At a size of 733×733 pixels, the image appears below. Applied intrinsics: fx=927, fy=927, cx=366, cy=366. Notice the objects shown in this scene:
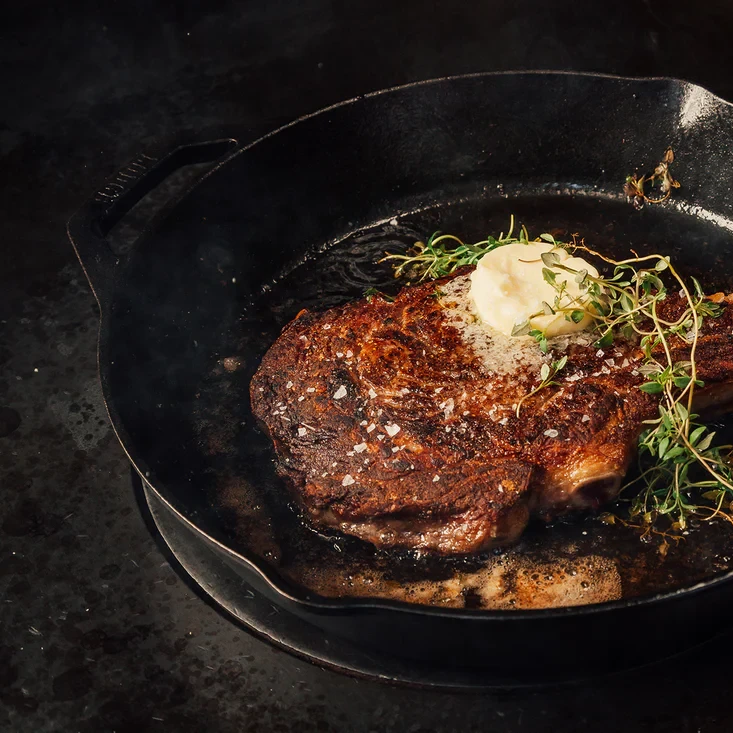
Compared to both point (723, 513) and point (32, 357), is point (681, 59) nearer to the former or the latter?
point (723, 513)

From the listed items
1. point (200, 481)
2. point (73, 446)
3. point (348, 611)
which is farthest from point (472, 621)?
point (73, 446)

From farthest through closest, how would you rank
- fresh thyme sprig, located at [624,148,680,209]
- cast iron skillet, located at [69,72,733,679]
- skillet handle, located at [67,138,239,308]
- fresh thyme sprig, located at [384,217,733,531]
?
fresh thyme sprig, located at [624,148,680,209] < skillet handle, located at [67,138,239,308] < cast iron skillet, located at [69,72,733,679] < fresh thyme sprig, located at [384,217,733,531]

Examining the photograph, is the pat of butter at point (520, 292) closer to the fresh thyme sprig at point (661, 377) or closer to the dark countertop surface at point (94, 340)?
the fresh thyme sprig at point (661, 377)

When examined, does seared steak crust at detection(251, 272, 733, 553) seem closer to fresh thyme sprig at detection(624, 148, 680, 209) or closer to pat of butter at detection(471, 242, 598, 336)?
pat of butter at detection(471, 242, 598, 336)

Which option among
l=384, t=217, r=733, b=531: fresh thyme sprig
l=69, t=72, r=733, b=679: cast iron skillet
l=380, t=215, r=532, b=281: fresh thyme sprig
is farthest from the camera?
l=380, t=215, r=532, b=281: fresh thyme sprig

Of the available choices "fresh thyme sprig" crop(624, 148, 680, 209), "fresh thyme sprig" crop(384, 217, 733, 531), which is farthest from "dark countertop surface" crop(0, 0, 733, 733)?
"fresh thyme sprig" crop(624, 148, 680, 209)

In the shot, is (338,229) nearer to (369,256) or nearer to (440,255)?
(369,256)
